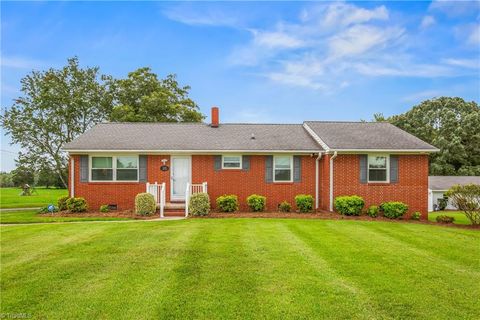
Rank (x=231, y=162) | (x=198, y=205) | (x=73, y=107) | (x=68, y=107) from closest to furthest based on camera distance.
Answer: (x=198, y=205)
(x=231, y=162)
(x=68, y=107)
(x=73, y=107)

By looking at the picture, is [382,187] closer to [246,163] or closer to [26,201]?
[246,163]

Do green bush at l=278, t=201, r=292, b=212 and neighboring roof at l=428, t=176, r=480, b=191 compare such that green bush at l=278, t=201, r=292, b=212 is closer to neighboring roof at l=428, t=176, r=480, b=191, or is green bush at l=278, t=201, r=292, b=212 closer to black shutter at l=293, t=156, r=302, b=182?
black shutter at l=293, t=156, r=302, b=182

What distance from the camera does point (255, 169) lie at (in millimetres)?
14820

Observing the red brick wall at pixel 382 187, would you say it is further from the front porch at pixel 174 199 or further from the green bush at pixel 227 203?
the front porch at pixel 174 199

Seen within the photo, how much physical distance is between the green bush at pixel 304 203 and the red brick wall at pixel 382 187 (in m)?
1.21

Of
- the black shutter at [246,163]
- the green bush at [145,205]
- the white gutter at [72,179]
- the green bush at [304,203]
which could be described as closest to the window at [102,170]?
the white gutter at [72,179]

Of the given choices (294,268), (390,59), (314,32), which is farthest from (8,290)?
(390,59)

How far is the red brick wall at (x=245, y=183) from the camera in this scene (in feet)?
48.3

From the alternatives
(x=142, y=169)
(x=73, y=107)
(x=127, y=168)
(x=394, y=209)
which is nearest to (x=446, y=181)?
(x=394, y=209)

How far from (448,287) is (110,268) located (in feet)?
18.4

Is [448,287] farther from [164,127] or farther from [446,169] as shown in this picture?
[446,169]

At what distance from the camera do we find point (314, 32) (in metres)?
19.0

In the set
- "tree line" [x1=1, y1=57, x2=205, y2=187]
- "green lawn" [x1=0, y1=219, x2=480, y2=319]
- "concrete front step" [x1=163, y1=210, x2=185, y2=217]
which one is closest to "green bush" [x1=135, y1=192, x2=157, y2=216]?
"concrete front step" [x1=163, y1=210, x2=185, y2=217]

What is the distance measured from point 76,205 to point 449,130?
41.7 metres
